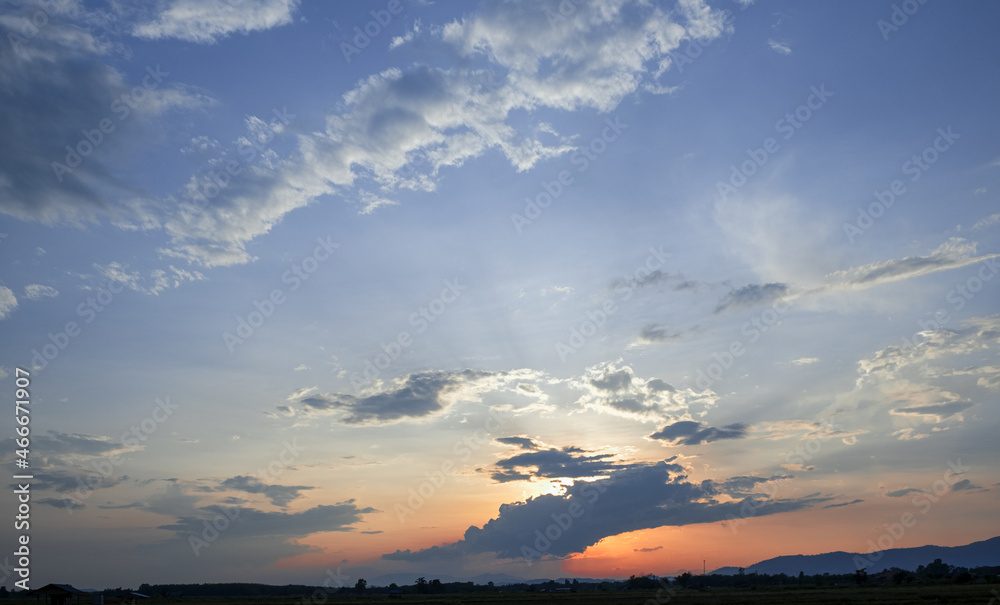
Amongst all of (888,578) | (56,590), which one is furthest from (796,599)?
(888,578)

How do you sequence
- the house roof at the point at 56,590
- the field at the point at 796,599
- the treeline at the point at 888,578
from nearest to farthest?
1. the house roof at the point at 56,590
2. the field at the point at 796,599
3. the treeline at the point at 888,578

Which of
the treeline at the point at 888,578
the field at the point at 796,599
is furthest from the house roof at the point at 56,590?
the treeline at the point at 888,578

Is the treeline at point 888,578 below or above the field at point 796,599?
below

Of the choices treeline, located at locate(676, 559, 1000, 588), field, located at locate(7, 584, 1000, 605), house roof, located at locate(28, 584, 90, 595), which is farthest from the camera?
treeline, located at locate(676, 559, 1000, 588)

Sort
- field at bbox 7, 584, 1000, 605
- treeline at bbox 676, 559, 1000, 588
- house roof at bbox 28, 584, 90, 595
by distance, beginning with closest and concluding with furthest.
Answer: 1. house roof at bbox 28, 584, 90, 595
2. field at bbox 7, 584, 1000, 605
3. treeline at bbox 676, 559, 1000, 588

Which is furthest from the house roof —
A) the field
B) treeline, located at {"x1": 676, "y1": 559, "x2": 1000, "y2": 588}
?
treeline, located at {"x1": 676, "y1": 559, "x2": 1000, "y2": 588}

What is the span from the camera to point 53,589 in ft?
170

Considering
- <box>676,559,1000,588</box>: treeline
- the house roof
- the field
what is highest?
the house roof

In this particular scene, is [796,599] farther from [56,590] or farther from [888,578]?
[888,578]

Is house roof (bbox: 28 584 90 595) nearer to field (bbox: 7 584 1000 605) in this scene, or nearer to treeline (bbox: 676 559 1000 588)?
field (bbox: 7 584 1000 605)

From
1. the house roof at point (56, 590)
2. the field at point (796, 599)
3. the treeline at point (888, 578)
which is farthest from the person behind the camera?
the treeline at point (888, 578)

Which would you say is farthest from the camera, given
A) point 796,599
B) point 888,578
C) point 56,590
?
point 888,578

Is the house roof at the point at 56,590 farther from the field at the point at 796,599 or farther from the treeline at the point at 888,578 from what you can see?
the treeline at the point at 888,578

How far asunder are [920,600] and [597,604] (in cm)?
3274
